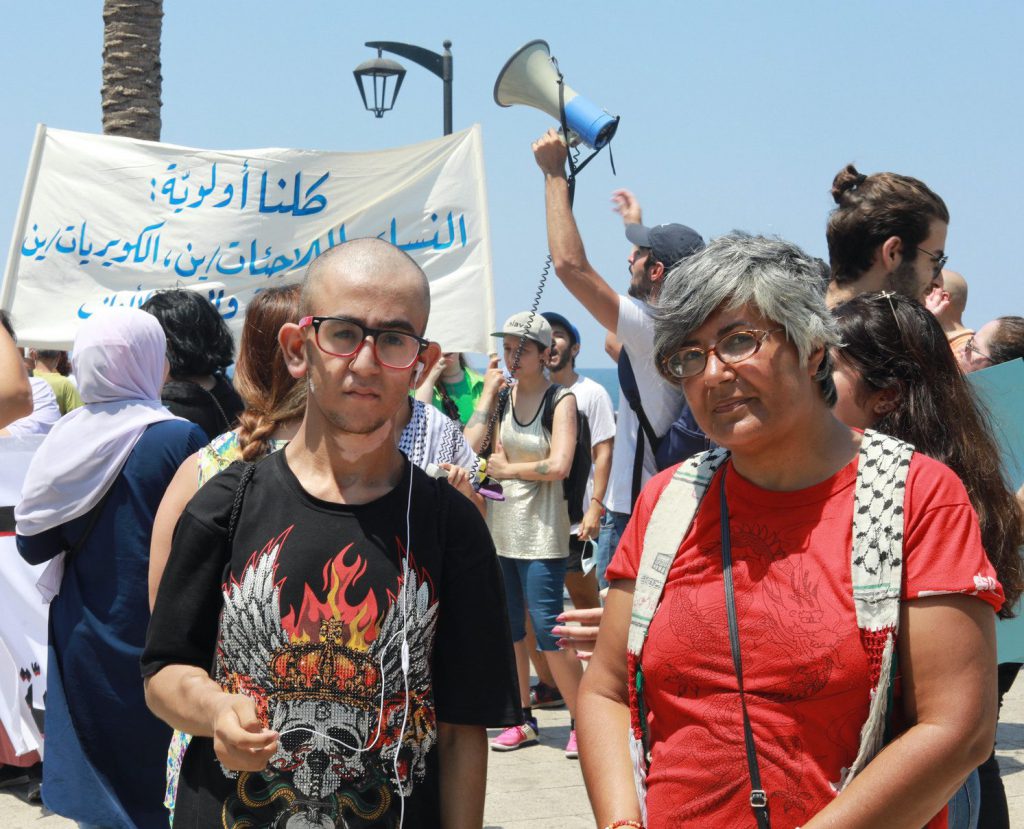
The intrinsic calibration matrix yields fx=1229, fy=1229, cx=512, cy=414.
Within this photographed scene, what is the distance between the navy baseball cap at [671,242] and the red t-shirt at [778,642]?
217 centimetres

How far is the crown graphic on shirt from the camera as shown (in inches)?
89.4

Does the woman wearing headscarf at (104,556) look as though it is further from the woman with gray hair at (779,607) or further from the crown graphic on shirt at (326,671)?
the woman with gray hair at (779,607)

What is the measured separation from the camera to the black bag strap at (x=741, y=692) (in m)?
2.12

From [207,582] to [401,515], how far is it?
39 cm

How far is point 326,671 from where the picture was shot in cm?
227

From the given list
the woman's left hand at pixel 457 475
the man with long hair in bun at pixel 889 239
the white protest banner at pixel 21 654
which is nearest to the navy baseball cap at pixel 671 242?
Answer: the man with long hair in bun at pixel 889 239

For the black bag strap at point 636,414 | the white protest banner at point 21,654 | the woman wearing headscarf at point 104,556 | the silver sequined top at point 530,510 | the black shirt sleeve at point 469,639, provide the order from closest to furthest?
the black shirt sleeve at point 469,639 < the woman wearing headscarf at point 104,556 < the black bag strap at point 636,414 < the white protest banner at point 21,654 < the silver sequined top at point 530,510

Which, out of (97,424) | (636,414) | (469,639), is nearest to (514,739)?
(636,414)

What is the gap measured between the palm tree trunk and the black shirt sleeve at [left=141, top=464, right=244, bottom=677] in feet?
34.4

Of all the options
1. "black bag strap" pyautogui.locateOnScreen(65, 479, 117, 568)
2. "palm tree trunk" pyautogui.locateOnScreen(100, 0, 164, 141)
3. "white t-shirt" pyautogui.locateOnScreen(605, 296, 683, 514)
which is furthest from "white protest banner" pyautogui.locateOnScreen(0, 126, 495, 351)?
"palm tree trunk" pyautogui.locateOnScreen(100, 0, 164, 141)

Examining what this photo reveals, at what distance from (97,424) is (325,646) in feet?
6.66

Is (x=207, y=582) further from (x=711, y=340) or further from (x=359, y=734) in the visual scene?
(x=711, y=340)

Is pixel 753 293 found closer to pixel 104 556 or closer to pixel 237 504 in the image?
pixel 237 504

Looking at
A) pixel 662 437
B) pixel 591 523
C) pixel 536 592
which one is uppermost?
pixel 662 437
